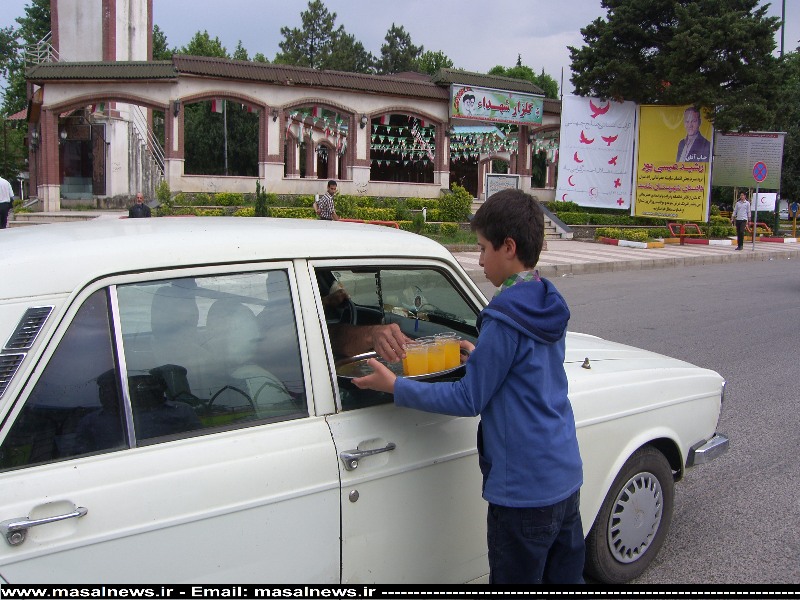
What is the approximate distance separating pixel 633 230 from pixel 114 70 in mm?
19296

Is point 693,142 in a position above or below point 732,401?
above

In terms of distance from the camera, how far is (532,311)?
2318 millimetres

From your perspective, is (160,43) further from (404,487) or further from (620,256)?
(404,487)

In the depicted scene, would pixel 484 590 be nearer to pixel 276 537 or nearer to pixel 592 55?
pixel 276 537

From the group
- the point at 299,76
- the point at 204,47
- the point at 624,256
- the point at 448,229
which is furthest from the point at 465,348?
the point at 204,47

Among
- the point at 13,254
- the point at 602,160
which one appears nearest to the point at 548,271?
the point at 602,160

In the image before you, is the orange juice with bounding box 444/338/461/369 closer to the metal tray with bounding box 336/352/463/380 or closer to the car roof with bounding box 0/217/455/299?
the metal tray with bounding box 336/352/463/380

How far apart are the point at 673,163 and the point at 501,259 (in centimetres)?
2815

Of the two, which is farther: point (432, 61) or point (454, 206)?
point (432, 61)

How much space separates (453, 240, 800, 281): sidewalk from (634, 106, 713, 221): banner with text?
2.18m

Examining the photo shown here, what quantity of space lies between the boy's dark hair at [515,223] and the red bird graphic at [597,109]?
2858 cm

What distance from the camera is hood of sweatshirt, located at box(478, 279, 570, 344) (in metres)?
2.30

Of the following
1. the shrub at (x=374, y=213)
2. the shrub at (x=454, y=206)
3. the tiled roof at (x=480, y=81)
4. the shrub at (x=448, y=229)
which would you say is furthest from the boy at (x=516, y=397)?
the tiled roof at (x=480, y=81)

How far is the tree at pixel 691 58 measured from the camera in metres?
25.9
